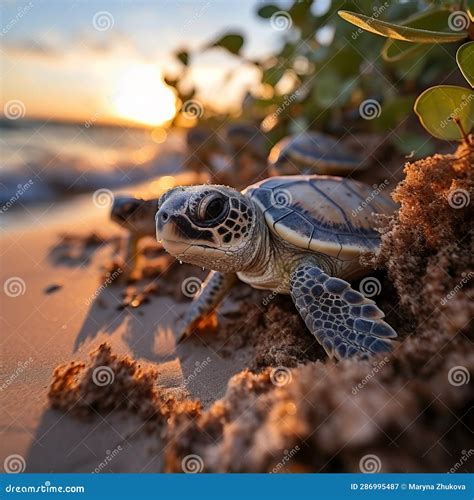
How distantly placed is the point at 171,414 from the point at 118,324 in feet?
2.80

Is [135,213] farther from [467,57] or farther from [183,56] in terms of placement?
[467,57]

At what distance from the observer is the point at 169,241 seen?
133cm

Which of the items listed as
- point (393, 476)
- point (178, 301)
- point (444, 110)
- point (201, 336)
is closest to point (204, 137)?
point (178, 301)

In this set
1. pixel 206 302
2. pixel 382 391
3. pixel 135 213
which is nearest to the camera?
pixel 382 391

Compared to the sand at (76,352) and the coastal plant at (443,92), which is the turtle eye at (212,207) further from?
the coastal plant at (443,92)

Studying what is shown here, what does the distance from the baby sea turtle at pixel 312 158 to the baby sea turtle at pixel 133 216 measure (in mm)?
968

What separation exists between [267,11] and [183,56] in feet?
2.37

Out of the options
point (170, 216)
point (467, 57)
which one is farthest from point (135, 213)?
point (467, 57)

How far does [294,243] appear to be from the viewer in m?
1.50

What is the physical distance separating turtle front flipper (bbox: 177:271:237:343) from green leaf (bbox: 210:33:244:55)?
70.5 inches

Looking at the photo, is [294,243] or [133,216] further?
[133,216]

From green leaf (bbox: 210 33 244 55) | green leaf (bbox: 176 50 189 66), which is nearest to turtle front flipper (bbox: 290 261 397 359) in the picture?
green leaf (bbox: 210 33 244 55)

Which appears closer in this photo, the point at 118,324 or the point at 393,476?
the point at 393,476

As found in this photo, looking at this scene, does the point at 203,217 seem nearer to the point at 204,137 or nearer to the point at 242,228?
the point at 242,228
